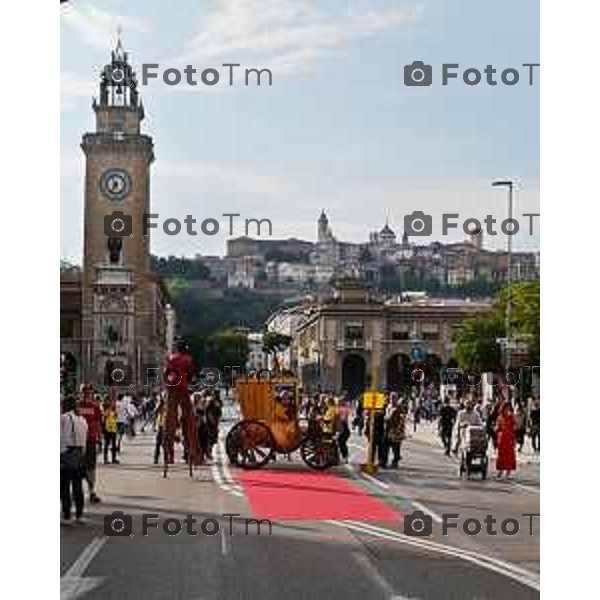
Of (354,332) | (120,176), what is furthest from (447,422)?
(354,332)

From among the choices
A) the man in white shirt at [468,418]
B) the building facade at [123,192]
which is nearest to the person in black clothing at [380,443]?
the man in white shirt at [468,418]

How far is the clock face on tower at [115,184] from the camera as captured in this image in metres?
17.4

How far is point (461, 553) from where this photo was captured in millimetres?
13555

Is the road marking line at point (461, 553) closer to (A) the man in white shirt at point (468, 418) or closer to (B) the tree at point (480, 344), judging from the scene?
(A) the man in white shirt at point (468, 418)

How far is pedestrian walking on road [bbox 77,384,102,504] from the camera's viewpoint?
1779 centimetres

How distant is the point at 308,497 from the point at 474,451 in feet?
17.3

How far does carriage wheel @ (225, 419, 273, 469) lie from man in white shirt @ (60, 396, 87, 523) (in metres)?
8.62

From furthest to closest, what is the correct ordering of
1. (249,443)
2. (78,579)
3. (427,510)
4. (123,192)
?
(249,443) < (123,192) < (427,510) < (78,579)

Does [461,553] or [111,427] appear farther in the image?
[111,427]

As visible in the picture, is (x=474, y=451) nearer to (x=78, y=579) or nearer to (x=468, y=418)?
(x=468, y=418)
